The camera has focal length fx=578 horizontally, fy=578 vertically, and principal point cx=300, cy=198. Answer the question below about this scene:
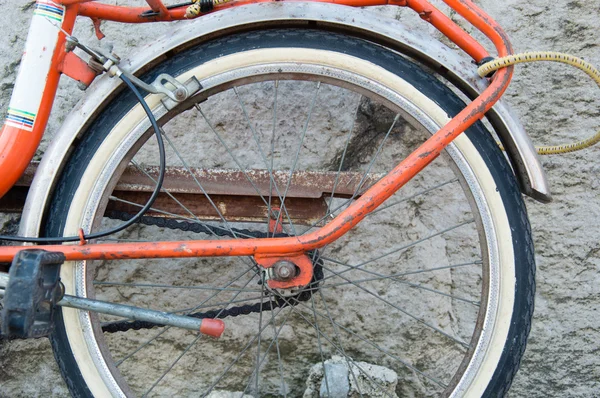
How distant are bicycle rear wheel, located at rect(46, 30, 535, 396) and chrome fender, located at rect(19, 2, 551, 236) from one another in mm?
28

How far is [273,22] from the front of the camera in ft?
3.94

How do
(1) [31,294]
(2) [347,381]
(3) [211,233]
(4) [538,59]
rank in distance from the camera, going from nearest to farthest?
(1) [31,294] → (4) [538,59] → (3) [211,233] → (2) [347,381]

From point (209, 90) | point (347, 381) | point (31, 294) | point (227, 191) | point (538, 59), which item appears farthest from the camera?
point (347, 381)

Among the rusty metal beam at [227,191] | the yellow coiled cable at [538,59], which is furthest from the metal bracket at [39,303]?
the yellow coiled cable at [538,59]

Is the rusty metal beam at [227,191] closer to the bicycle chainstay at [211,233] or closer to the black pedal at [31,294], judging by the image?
the bicycle chainstay at [211,233]

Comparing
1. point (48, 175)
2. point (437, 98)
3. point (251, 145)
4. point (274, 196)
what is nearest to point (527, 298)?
point (437, 98)

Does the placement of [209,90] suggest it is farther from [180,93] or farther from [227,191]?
[227,191]

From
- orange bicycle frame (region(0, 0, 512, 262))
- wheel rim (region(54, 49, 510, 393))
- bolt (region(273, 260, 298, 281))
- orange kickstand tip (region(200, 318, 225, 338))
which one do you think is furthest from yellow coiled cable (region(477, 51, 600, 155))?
orange kickstand tip (region(200, 318, 225, 338))

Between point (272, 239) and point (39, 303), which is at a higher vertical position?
point (272, 239)

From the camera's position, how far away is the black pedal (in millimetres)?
990

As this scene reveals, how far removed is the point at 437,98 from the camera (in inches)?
46.8

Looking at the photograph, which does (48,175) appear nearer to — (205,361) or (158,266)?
(158,266)

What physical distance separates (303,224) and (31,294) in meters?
0.65

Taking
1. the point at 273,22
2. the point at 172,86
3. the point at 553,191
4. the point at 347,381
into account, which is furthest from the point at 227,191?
the point at 553,191
